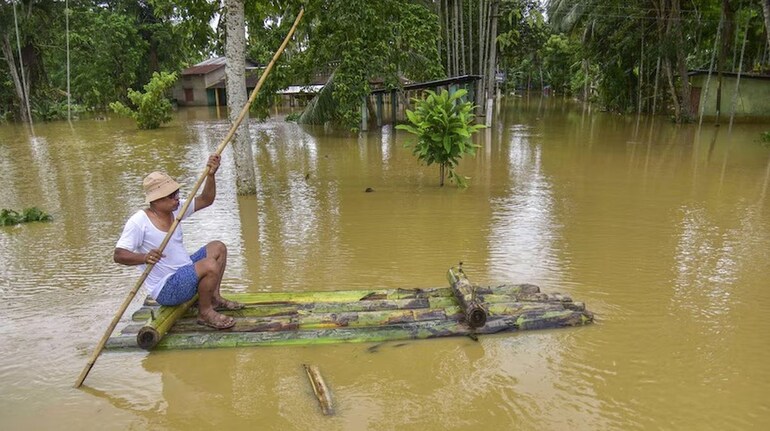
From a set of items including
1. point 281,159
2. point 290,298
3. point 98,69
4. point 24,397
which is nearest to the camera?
point 24,397

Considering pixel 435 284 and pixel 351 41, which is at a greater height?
pixel 351 41

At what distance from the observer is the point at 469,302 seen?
4203 mm

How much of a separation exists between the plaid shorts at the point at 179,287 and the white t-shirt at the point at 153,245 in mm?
48

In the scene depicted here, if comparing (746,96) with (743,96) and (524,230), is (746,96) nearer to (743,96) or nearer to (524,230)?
(743,96)

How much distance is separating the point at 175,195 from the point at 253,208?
4.75 m

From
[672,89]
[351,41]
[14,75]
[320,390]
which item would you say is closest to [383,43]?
[351,41]

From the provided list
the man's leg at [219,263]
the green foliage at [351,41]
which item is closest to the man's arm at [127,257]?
A: the man's leg at [219,263]

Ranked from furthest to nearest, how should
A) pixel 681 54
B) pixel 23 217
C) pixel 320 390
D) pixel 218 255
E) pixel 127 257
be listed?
pixel 681 54 → pixel 23 217 → pixel 218 255 → pixel 127 257 → pixel 320 390

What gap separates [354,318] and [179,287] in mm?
1330

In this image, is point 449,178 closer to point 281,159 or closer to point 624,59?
point 281,159

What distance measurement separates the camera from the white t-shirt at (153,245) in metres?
3.86

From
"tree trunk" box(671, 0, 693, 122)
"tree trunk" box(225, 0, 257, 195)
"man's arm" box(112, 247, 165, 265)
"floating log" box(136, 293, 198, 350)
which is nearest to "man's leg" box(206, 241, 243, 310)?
"floating log" box(136, 293, 198, 350)

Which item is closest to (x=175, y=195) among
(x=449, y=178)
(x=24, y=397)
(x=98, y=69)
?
(x=24, y=397)

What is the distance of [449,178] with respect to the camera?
1053 centimetres
